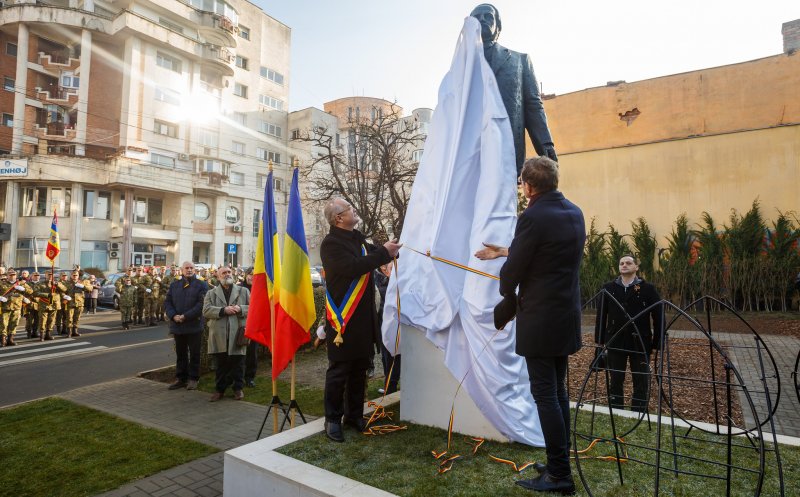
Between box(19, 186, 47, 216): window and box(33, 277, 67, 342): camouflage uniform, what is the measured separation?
78.1 feet

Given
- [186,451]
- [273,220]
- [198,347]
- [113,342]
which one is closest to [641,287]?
[273,220]

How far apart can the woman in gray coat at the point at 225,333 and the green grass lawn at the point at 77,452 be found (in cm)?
150

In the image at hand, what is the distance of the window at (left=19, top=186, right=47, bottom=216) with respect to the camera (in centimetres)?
3272

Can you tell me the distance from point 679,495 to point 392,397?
2.91 metres

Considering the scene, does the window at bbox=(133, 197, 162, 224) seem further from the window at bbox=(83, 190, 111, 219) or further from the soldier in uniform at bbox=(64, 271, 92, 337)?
the soldier in uniform at bbox=(64, 271, 92, 337)

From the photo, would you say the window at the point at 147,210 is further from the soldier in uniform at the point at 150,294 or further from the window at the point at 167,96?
the soldier in uniform at the point at 150,294

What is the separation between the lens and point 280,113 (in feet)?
161

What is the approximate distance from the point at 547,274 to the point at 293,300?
2.75 metres

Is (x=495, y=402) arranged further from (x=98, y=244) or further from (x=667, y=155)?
(x=98, y=244)

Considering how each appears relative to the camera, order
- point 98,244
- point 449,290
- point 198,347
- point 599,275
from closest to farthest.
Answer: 1. point 449,290
2. point 198,347
3. point 599,275
4. point 98,244

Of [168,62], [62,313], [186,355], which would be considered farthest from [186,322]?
[168,62]

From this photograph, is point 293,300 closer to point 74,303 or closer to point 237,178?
point 74,303

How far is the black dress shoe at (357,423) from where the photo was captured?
4.33 m

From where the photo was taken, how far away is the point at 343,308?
4176mm
